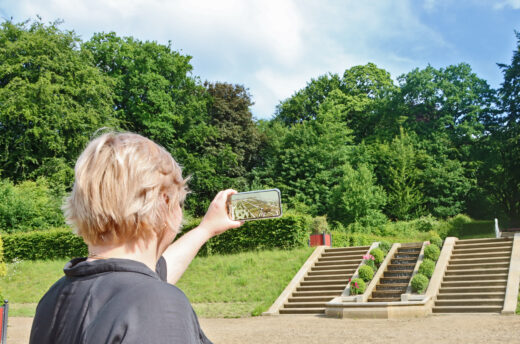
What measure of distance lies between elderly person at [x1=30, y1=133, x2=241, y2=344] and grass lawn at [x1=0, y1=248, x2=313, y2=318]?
15.9 metres


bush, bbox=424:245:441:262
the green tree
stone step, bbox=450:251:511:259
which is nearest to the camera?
stone step, bbox=450:251:511:259

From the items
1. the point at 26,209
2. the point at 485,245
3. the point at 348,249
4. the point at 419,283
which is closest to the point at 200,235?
the point at 419,283

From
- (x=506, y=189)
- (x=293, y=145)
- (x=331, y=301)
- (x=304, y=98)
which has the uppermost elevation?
(x=304, y=98)

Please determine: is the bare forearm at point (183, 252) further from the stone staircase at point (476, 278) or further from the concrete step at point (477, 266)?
the concrete step at point (477, 266)

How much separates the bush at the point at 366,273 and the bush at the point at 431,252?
2.63 meters

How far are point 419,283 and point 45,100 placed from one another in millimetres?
25839

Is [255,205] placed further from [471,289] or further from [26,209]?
[26,209]

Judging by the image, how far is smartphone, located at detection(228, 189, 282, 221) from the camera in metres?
1.93

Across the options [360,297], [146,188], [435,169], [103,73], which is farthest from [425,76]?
[146,188]

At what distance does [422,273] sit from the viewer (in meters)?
18.0

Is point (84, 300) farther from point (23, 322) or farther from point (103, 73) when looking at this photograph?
point (103, 73)

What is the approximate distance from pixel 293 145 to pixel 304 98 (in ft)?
31.5

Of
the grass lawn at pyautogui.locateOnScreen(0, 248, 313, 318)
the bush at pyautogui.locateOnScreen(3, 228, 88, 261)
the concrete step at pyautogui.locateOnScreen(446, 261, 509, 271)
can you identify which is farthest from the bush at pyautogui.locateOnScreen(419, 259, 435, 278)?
the bush at pyautogui.locateOnScreen(3, 228, 88, 261)

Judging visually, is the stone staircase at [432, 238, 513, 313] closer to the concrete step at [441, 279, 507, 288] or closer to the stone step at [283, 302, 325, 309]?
the concrete step at [441, 279, 507, 288]
